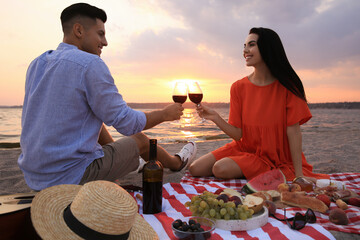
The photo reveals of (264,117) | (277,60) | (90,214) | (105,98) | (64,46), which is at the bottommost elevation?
(90,214)

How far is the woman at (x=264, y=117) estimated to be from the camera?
150 inches

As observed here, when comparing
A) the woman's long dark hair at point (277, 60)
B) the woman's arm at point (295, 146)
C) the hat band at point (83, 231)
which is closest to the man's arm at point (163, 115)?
the hat band at point (83, 231)

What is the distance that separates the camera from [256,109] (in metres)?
4.04

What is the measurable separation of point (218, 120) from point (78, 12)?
6.62 feet

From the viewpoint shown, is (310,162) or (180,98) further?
(310,162)

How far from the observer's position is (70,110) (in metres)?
2.37

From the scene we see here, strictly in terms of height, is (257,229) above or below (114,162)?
below

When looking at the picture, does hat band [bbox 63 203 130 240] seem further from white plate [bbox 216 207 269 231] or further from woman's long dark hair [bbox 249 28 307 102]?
woman's long dark hair [bbox 249 28 307 102]

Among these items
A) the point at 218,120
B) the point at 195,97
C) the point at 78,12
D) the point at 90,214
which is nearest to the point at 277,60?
the point at 218,120

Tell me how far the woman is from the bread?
3.10 ft

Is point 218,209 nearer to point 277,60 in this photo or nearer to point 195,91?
point 195,91

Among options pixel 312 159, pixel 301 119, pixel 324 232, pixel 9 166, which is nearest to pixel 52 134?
pixel 324 232

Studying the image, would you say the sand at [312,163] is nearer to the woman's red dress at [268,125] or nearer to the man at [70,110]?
the woman's red dress at [268,125]

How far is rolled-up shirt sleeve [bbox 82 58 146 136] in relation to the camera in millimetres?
2406
